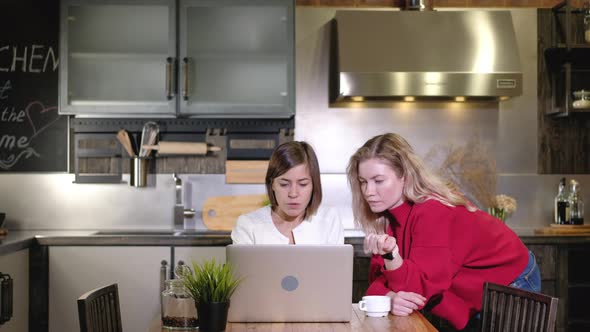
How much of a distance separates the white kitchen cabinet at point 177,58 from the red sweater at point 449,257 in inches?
74.0

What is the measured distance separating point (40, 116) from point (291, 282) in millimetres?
2889

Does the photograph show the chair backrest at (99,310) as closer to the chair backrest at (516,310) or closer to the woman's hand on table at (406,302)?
the woman's hand on table at (406,302)

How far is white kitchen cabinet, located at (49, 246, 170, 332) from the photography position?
3.73 meters

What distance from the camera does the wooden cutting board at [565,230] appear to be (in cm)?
399

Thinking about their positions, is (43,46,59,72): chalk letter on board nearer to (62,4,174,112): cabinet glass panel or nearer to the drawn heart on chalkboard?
the drawn heart on chalkboard

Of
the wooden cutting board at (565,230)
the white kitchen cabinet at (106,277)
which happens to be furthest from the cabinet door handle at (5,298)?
the wooden cutting board at (565,230)

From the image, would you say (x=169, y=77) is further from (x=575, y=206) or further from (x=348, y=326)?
(x=575, y=206)

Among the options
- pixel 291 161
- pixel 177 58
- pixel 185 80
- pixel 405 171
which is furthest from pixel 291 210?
pixel 177 58

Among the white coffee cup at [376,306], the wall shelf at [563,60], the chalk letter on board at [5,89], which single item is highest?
the wall shelf at [563,60]

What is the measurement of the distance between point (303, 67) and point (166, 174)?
1.06m

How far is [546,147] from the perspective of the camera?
14.3 feet

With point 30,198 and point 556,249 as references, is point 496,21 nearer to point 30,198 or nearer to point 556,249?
point 556,249

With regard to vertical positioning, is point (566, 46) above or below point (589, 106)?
above

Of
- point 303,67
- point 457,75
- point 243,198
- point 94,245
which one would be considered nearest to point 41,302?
point 94,245
